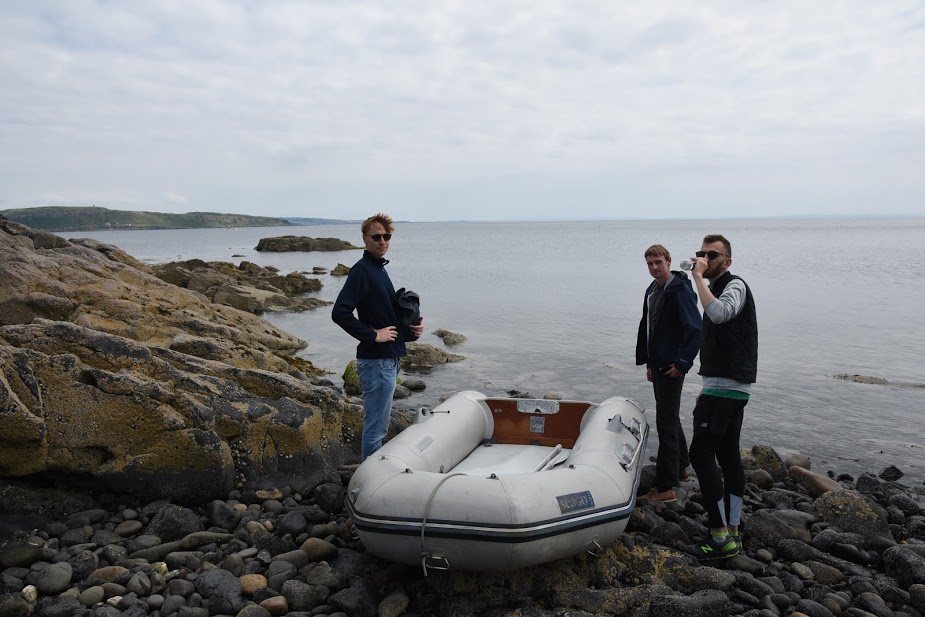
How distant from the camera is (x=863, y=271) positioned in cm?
3831

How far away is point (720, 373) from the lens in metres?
4.64

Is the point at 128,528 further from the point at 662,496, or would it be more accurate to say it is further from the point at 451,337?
the point at 451,337

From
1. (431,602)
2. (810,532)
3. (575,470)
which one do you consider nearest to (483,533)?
(431,602)

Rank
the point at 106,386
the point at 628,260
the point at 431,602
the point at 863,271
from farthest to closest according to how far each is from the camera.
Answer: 1. the point at 628,260
2. the point at 863,271
3. the point at 106,386
4. the point at 431,602

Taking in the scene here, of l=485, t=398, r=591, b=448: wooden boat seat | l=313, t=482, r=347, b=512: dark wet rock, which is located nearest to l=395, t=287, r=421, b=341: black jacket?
l=313, t=482, r=347, b=512: dark wet rock

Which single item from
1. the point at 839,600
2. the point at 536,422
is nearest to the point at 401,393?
the point at 536,422

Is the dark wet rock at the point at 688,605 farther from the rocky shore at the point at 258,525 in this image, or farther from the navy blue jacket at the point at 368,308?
the navy blue jacket at the point at 368,308

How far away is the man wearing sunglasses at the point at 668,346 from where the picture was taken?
5.46 m

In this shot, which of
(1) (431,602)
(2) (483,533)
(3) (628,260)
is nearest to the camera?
(2) (483,533)

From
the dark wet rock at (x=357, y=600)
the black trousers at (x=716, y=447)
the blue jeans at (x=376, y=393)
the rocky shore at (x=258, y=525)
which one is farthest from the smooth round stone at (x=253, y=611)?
the black trousers at (x=716, y=447)

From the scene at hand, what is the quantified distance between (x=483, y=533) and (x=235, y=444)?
9.61 feet

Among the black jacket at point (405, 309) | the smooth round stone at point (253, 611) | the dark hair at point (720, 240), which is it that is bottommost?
the smooth round stone at point (253, 611)

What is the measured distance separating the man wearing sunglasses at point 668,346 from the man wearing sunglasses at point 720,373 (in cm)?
55

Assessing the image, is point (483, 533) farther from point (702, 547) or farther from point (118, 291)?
point (118, 291)
